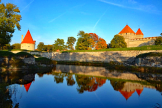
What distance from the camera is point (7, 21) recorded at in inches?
752

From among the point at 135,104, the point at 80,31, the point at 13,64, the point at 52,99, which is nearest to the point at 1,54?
the point at 13,64

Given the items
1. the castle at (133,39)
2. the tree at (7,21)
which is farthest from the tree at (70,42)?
the tree at (7,21)

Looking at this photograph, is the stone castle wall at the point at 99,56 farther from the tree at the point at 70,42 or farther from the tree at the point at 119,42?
the tree at the point at 70,42

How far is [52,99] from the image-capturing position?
5.82m

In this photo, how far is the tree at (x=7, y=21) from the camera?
18.1 m

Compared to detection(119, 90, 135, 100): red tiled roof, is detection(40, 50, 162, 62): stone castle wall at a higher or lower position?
higher

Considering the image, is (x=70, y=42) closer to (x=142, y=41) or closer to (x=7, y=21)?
(x=142, y=41)

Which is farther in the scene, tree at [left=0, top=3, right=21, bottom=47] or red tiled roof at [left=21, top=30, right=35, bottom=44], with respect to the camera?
red tiled roof at [left=21, top=30, right=35, bottom=44]

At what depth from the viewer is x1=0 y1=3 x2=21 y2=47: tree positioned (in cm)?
1808

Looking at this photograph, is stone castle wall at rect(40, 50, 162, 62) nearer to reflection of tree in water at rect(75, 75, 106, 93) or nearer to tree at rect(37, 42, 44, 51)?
reflection of tree in water at rect(75, 75, 106, 93)

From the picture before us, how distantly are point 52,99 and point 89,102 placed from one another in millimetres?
1675

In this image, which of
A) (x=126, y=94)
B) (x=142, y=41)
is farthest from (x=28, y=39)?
(x=126, y=94)

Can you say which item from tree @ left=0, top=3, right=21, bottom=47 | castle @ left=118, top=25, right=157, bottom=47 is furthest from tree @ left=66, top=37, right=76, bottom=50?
tree @ left=0, top=3, right=21, bottom=47

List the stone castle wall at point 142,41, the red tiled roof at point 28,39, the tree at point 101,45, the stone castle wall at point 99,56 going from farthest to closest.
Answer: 1. the tree at point 101,45
2. the red tiled roof at point 28,39
3. the stone castle wall at point 142,41
4. the stone castle wall at point 99,56
